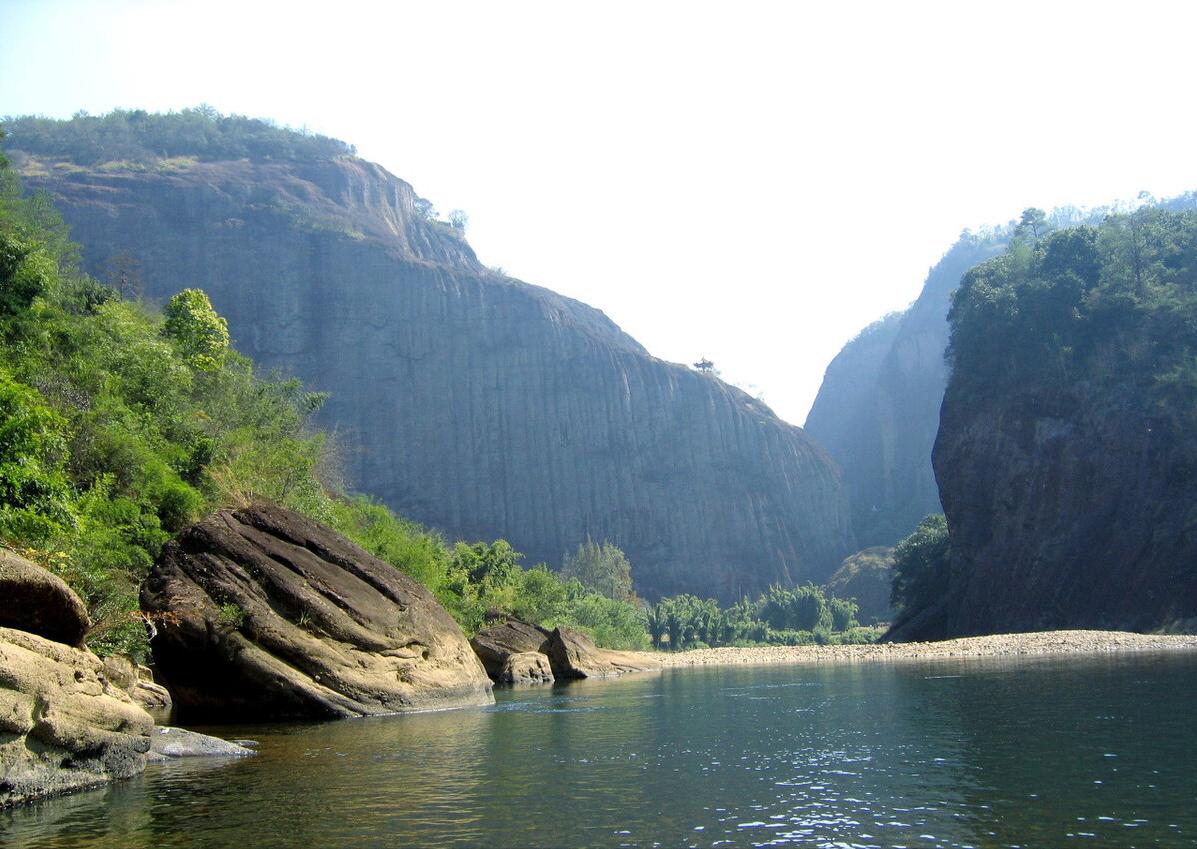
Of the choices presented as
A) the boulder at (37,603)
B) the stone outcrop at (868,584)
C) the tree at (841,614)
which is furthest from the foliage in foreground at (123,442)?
the stone outcrop at (868,584)

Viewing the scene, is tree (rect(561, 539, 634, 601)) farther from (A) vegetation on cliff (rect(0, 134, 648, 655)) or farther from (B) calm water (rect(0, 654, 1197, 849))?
(B) calm water (rect(0, 654, 1197, 849))

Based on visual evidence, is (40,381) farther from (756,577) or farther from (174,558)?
(756,577)

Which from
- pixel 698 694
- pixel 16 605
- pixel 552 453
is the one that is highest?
pixel 552 453

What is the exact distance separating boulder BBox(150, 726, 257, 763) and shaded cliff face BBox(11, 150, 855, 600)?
92798mm

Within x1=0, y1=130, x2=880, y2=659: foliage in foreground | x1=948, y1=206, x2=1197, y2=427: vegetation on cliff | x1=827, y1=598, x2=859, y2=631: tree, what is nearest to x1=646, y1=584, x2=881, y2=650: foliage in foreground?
x1=827, y1=598, x2=859, y2=631: tree

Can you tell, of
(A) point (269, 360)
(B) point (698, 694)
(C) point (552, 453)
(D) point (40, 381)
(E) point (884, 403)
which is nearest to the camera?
(D) point (40, 381)

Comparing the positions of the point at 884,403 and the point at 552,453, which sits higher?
the point at 884,403

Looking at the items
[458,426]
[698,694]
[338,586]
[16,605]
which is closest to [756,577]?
[458,426]

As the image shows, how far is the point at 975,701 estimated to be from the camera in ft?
73.9

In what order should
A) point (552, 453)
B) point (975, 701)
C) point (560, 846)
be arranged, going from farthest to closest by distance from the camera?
1. point (552, 453)
2. point (975, 701)
3. point (560, 846)

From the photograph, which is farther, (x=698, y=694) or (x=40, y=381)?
(x=698, y=694)

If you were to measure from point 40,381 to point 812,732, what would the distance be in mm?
19883

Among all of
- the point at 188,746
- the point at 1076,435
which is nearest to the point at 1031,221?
the point at 1076,435

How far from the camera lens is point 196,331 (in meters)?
41.8
